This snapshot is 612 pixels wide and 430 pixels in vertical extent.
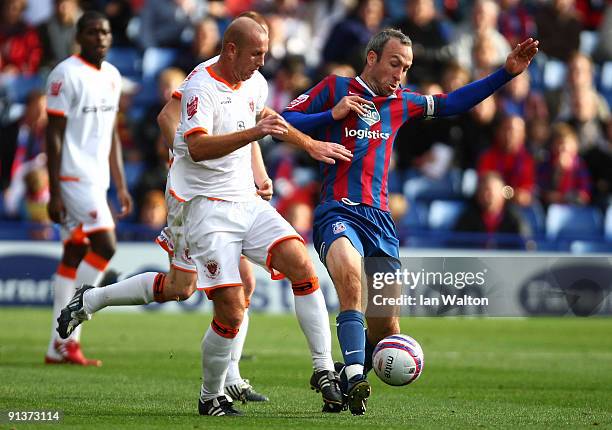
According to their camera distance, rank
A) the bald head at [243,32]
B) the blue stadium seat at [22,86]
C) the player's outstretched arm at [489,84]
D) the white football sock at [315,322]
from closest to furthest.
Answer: the bald head at [243,32]
the white football sock at [315,322]
the player's outstretched arm at [489,84]
the blue stadium seat at [22,86]

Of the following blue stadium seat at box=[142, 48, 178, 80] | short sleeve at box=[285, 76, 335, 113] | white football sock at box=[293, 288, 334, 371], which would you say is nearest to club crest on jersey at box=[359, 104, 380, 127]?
short sleeve at box=[285, 76, 335, 113]

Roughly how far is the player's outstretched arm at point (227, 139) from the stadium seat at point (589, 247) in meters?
9.88

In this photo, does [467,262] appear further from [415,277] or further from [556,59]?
[556,59]

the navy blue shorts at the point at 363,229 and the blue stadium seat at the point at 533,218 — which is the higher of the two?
the blue stadium seat at the point at 533,218

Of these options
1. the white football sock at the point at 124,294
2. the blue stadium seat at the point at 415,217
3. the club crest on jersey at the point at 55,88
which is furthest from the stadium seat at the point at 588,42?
the white football sock at the point at 124,294

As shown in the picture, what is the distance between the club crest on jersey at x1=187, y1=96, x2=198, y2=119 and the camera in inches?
282

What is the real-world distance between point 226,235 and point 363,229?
0.98m

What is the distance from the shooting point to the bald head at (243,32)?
720 centimetres

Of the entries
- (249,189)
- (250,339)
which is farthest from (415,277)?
(250,339)

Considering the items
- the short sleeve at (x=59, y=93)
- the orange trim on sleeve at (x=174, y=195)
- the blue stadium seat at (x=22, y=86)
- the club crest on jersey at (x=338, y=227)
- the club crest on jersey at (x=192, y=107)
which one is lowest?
the club crest on jersey at (x=338, y=227)

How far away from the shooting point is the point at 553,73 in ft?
64.8

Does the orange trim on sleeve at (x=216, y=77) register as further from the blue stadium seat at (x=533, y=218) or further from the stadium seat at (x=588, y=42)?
the stadium seat at (x=588, y=42)

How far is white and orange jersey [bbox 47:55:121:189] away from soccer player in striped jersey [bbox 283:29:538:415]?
326 cm

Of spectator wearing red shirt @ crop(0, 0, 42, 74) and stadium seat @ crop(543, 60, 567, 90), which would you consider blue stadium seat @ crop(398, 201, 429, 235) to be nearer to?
stadium seat @ crop(543, 60, 567, 90)
